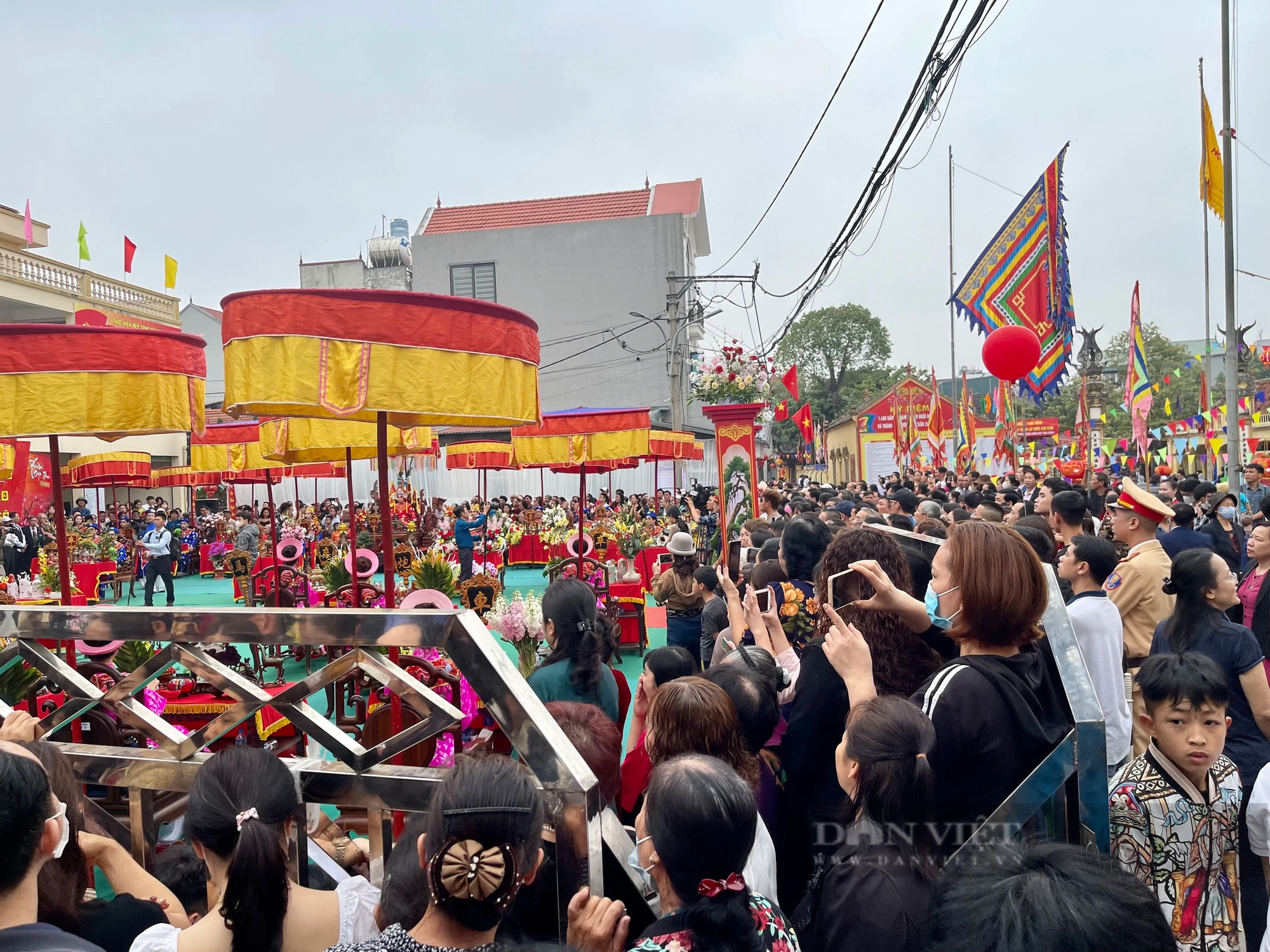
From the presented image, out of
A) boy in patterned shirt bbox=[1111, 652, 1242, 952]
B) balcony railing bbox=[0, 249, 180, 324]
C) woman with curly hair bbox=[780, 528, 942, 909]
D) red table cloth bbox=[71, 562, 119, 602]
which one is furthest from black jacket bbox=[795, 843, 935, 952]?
balcony railing bbox=[0, 249, 180, 324]

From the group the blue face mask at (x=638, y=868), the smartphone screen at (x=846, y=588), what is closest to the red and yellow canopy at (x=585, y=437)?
the smartphone screen at (x=846, y=588)

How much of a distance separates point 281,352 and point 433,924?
8.08 ft

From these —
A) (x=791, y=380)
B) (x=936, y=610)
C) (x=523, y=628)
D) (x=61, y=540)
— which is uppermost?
(x=791, y=380)

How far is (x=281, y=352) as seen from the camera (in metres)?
3.37

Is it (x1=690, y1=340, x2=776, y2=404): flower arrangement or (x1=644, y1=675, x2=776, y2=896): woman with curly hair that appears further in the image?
(x1=690, y1=340, x2=776, y2=404): flower arrangement

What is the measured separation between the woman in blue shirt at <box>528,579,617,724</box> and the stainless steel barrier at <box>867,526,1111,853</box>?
1.90 meters

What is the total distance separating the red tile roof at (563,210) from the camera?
31859 millimetres

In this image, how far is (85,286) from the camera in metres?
22.8

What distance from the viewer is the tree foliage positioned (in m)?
61.4

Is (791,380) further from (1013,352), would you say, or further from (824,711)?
(824,711)

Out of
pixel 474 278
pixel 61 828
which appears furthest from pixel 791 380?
pixel 61 828

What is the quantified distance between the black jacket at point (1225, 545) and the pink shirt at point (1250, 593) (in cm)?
159

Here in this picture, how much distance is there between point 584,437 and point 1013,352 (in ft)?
15.6

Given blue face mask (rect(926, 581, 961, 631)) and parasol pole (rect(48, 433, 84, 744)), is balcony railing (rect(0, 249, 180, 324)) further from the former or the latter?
blue face mask (rect(926, 581, 961, 631))
